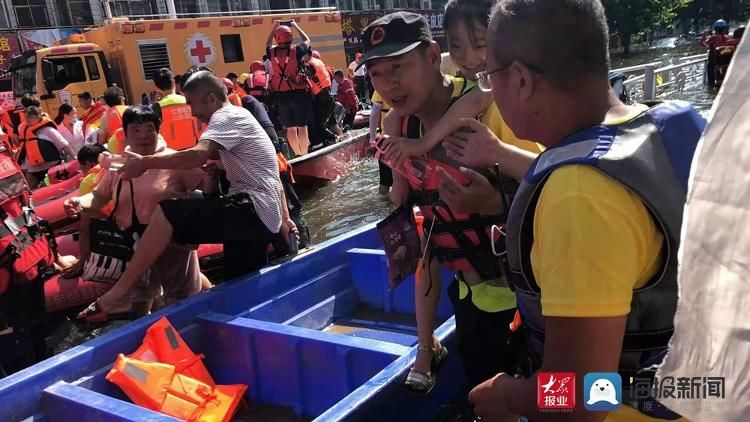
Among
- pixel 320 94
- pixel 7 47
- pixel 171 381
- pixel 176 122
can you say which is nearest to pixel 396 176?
pixel 171 381

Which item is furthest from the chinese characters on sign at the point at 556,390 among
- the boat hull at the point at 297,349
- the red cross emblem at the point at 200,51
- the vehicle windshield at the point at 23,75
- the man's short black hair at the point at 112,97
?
the red cross emblem at the point at 200,51

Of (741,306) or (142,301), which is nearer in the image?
(741,306)

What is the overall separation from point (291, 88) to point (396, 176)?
708 centimetres

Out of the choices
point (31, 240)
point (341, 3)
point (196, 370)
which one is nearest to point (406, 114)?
point (196, 370)

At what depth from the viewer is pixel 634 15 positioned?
124 feet

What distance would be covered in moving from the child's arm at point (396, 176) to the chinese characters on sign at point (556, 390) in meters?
1.21

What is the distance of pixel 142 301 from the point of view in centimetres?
372

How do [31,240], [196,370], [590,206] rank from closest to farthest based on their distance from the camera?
1. [590,206]
2. [196,370]
3. [31,240]

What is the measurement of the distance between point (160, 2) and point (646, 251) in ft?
92.2

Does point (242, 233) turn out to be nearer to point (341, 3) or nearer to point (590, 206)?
point (590, 206)

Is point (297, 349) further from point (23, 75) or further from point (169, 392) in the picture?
point (23, 75)

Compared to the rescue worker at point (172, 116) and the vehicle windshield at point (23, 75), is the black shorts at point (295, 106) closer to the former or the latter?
the rescue worker at point (172, 116)

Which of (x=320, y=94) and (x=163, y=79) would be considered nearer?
(x=163, y=79)

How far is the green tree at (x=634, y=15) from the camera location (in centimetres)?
3753
